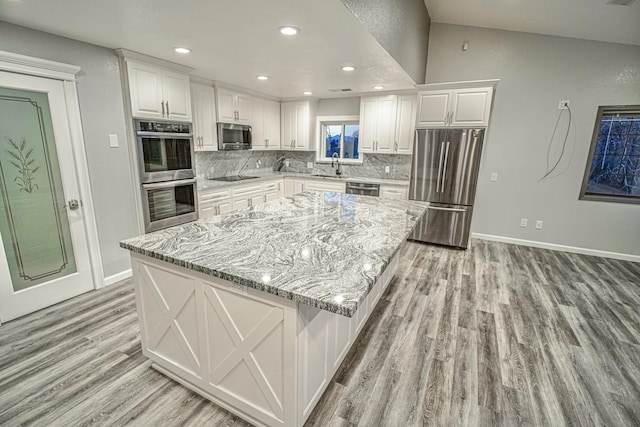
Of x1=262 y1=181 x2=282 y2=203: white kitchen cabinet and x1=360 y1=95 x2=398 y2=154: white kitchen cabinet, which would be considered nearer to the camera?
x1=360 y1=95 x2=398 y2=154: white kitchen cabinet

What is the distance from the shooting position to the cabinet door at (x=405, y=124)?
469 centimetres

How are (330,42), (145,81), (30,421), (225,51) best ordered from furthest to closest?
(145,81)
(225,51)
(330,42)
(30,421)

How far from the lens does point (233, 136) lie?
15.1ft

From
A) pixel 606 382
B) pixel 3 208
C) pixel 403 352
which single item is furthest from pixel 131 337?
pixel 606 382

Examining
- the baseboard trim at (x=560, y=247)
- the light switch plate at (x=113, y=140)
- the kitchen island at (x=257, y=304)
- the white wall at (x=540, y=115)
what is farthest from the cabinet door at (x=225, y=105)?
the baseboard trim at (x=560, y=247)

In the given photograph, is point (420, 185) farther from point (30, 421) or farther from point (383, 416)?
point (30, 421)

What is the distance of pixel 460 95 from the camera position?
406 cm

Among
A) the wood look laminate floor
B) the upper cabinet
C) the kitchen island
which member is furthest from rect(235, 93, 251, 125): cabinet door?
the kitchen island

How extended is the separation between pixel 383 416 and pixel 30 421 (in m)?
1.96

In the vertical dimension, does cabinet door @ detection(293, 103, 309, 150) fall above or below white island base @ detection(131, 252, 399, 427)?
above

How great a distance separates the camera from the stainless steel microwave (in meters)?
4.40

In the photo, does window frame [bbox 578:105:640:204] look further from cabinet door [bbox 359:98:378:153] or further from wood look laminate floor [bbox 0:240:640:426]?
cabinet door [bbox 359:98:378:153]

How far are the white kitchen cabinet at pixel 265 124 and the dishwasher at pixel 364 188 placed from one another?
1740 mm

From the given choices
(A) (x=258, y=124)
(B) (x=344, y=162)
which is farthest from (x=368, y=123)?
(A) (x=258, y=124)
